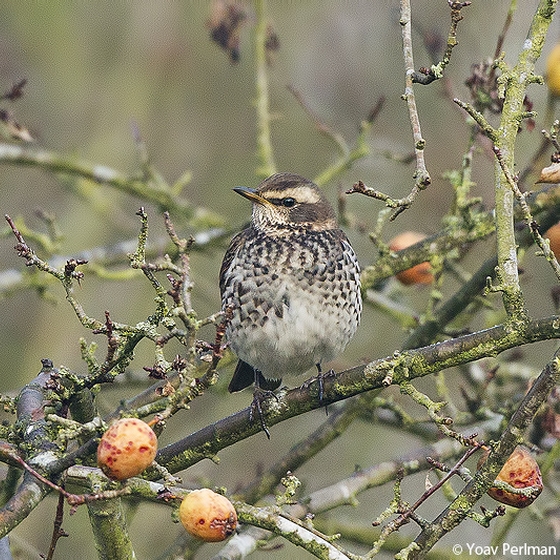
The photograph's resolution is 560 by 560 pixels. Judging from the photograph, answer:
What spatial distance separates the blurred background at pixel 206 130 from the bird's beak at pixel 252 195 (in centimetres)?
267

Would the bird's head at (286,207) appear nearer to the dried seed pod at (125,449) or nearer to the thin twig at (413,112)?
the thin twig at (413,112)

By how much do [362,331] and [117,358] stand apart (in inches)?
210

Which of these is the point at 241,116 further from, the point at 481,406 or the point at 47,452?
the point at 47,452

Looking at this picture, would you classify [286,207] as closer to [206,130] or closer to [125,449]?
[125,449]

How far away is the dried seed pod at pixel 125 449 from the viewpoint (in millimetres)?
2252

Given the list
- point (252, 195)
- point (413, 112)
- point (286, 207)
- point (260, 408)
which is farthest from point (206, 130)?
point (413, 112)

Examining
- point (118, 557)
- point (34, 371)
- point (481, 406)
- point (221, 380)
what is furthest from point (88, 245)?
point (118, 557)

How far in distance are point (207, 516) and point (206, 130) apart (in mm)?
6254

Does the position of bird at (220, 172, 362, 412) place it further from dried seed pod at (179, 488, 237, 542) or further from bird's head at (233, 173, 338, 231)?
dried seed pod at (179, 488, 237, 542)

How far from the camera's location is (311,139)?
829cm

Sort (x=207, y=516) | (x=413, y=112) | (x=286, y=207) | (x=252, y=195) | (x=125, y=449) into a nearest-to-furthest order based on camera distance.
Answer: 1. (x=125, y=449)
2. (x=207, y=516)
3. (x=413, y=112)
4. (x=252, y=195)
5. (x=286, y=207)

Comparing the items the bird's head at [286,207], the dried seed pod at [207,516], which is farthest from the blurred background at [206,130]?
the dried seed pod at [207,516]

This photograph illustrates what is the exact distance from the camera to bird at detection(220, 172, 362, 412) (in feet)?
13.9

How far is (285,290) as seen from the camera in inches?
167
